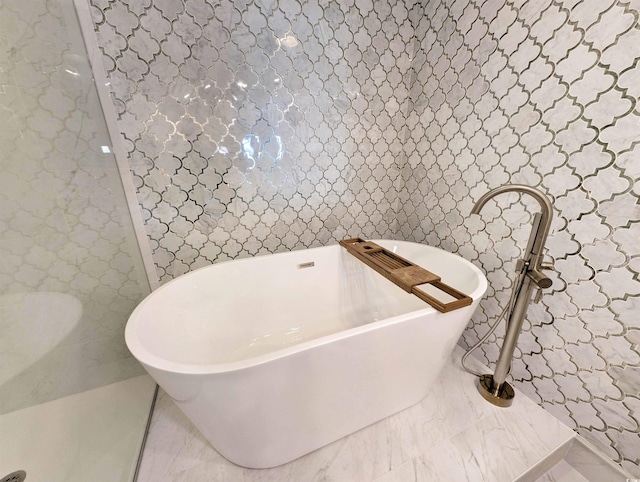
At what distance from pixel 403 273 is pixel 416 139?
3.11ft

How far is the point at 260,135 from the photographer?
1.38 metres

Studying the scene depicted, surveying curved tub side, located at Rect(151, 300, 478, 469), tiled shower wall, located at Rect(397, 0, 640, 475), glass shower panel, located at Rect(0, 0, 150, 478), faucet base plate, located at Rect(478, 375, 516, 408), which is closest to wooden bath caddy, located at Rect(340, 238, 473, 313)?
curved tub side, located at Rect(151, 300, 478, 469)

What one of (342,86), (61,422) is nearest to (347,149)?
(342,86)

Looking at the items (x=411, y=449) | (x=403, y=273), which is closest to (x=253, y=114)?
(x=403, y=273)

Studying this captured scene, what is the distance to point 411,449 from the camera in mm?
1017

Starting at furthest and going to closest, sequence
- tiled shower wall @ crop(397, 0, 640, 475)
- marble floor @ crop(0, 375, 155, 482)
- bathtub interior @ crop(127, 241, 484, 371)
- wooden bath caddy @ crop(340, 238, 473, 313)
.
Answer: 1. bathtub interior @ crop(127, 241, 484, 371)
2. wooden bath caddy @ crop(340, 238, 473, 313)
3. tiled shower wall @ crop(397, 0, 640, 475)
4. marble floor @ crop(0, 375, 155, 482)

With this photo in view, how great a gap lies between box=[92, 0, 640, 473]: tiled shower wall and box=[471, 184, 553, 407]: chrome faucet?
12 cm

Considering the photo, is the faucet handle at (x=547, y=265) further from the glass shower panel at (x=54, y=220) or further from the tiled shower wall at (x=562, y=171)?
the glass shower panel at (x=54, y=220)

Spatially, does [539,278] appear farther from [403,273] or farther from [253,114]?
[253,114]

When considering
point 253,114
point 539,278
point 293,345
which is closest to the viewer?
point 539,278

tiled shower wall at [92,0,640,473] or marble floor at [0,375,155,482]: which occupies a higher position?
tiled shower wall at [92,0,640,473]

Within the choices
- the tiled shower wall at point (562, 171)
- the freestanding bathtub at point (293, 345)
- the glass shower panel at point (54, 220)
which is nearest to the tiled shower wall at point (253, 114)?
the glass shower panel at point (54, 220)

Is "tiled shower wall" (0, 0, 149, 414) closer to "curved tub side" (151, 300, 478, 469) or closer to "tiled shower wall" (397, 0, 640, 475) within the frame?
"curved tub side" (151, 300, 478, 469)

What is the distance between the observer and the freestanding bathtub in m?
0.76
